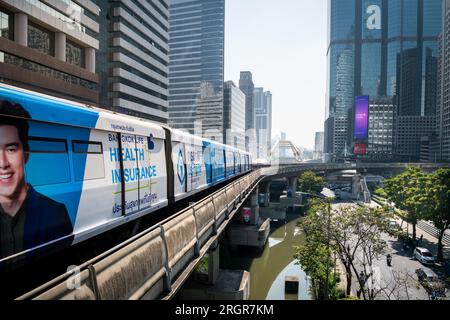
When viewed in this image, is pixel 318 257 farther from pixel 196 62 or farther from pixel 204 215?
pixel 196 62

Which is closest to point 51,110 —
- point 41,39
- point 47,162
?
point 47,162

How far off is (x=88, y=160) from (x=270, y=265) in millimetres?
28881

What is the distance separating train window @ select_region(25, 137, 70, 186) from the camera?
5.61 meters

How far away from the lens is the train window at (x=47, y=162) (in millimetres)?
5609

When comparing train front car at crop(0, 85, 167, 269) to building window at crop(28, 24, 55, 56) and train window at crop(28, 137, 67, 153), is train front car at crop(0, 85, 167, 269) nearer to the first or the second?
train window at crop(28, 137, 67, 153)

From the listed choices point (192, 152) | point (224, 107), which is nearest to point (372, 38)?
point (224, 107)

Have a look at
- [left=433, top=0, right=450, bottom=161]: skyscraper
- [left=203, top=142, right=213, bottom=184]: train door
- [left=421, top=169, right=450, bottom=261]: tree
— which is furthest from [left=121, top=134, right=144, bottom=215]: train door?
[left=433, top=0, right=450, bottom=161]: skyscraper

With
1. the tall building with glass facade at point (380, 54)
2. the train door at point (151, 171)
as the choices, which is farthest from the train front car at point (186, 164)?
the tall building with glass facade at point (380, 54)

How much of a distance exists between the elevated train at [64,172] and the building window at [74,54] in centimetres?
4539

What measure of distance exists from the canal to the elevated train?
59.5ft

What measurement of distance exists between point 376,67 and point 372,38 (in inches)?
710

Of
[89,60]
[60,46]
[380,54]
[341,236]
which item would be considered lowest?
[341,236]

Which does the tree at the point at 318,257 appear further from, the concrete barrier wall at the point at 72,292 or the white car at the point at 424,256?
the concrete barrier wall at the point at 72,292

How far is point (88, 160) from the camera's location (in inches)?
281
